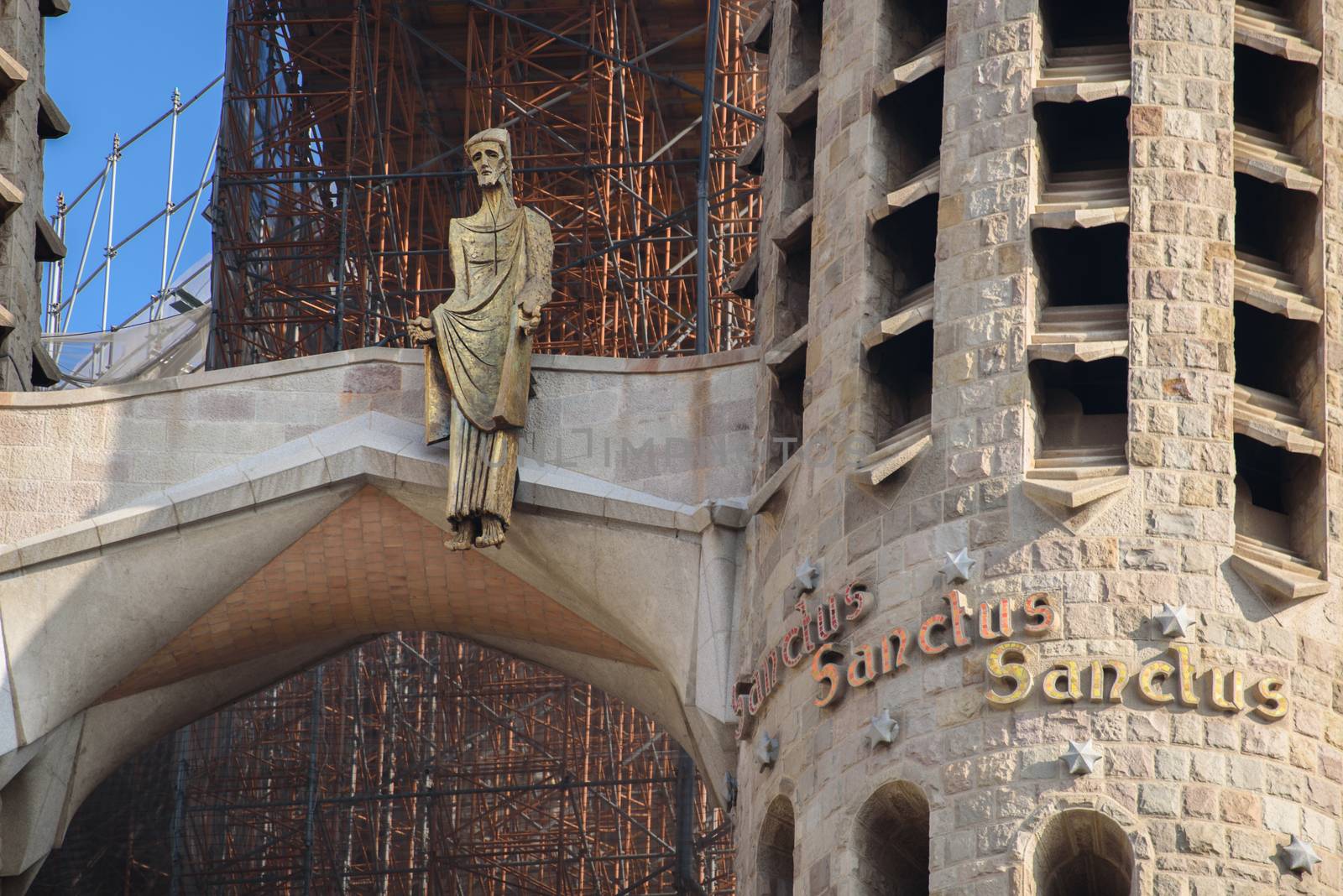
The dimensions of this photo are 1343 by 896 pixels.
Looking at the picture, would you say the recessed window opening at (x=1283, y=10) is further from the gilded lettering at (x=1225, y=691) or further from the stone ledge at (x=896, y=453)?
the gilded lettering at (x=1225, y=691)

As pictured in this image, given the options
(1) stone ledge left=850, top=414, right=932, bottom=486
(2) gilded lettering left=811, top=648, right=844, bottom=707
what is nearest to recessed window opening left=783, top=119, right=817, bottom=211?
Answer: (1) stone ledge left=850, top=414, right=932, bottom=486

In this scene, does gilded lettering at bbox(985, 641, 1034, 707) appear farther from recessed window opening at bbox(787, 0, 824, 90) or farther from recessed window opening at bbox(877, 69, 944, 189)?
recessed window opening at bbox(787, 0, 824, 90)

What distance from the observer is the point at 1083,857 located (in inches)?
1111

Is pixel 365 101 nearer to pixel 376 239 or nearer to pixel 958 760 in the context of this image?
pixel 376 239

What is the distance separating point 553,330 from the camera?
4825cm

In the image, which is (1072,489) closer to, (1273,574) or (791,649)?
(1273,574)

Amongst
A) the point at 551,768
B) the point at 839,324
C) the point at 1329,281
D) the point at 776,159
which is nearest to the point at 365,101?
the point at 551,768

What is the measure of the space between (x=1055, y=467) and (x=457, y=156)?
2178 centimetres

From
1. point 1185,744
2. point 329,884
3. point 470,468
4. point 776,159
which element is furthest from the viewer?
point 329,884

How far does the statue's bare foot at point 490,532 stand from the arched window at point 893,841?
5.83 m

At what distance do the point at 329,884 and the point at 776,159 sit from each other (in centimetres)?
1506

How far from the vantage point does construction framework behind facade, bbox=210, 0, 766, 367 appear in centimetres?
4631

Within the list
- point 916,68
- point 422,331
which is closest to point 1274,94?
point 916,68

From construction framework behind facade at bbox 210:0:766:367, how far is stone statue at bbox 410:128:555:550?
10157 millimetres
